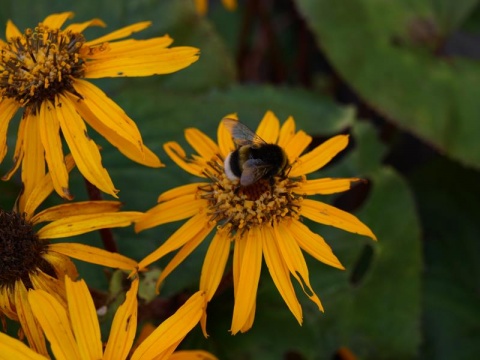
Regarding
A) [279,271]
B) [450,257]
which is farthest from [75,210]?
[450,257]

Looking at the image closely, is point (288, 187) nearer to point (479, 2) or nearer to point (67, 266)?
point (67, 266)

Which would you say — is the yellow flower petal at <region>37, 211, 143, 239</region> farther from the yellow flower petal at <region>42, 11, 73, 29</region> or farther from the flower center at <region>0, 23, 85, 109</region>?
the yellow flower petal at <region>42, 11, 73, 29</region>

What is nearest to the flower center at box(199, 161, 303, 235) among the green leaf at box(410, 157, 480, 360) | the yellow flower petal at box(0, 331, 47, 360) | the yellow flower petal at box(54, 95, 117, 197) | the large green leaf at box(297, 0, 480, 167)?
the yellow flower petal at box(54, 95, 117, 197)

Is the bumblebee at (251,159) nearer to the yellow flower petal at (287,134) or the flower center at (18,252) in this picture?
the yellow flower petal at (287,134)

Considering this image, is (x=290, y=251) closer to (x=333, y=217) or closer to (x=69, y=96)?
(x=333, y=217)

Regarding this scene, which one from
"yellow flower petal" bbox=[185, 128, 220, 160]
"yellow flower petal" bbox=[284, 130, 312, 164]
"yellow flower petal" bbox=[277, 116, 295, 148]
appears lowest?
"yellow flower petal" bbox=[284, 130, 312, 164]

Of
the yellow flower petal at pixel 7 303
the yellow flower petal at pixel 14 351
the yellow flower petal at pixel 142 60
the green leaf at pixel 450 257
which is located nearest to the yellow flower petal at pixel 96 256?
the yellow flower petal at pixel 7 303
